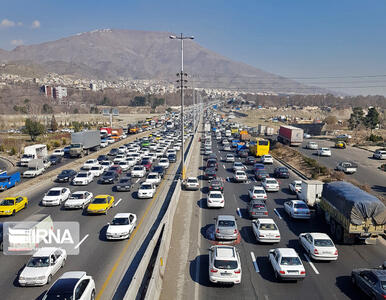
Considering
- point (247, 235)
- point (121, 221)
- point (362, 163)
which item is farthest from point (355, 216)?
point (362, 163)

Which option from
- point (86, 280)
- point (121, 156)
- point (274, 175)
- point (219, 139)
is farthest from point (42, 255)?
point (219, 139)

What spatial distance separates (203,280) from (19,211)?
655 inches

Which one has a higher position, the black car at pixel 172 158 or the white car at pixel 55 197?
the white car at pixel 55 197

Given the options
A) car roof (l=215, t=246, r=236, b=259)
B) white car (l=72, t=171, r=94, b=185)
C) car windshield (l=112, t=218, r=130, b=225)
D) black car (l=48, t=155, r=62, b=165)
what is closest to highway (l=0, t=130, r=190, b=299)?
car windshield (l=112, t=218, r=130, b=225)

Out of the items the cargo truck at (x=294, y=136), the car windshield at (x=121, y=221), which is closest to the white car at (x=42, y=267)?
the car windshield at (x=121, y=221)

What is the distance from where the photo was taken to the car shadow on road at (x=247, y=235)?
1989cm

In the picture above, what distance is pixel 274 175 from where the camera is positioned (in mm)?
39875

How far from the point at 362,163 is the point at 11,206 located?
45812 millimetres

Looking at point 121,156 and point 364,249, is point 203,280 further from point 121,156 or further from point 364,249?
point 121,156

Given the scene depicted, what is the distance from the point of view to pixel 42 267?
1460 centimetres

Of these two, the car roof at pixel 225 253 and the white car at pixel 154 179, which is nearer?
the car roof at pixel 225 253

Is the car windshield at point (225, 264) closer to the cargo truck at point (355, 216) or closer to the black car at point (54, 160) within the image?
the cargo truck at point (355, 216)

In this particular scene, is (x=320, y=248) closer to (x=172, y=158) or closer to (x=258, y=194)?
(x=258, y=194)

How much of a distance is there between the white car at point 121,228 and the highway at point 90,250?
0.35 m
